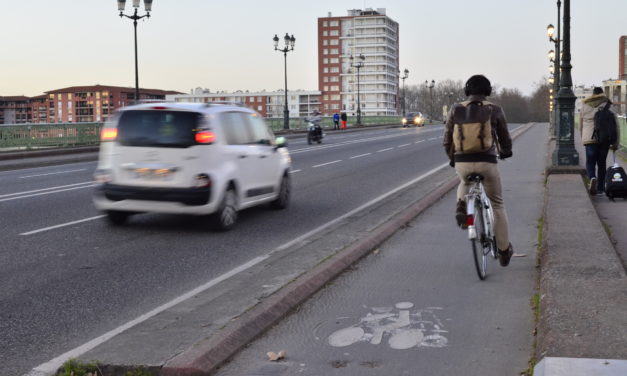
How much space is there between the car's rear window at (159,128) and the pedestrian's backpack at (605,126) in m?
6.50

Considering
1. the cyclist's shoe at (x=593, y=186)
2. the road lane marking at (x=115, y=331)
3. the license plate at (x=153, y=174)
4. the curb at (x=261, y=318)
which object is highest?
the license plate at (x=153, y=174)

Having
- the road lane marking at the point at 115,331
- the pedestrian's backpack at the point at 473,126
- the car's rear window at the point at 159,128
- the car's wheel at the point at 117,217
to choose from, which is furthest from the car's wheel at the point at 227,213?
the pedestrian's backpack at the point at 473,126

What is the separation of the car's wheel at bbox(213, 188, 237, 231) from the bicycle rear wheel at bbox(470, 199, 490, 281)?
386 cm

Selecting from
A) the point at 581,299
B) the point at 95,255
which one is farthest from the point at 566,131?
the point at 581,299

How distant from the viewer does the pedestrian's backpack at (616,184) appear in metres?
11.9

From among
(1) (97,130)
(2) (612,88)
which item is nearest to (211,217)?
(1) (97,130)

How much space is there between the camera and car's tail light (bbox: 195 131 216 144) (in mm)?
9523

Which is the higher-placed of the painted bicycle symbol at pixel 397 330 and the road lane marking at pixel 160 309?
the road lane marking at pixel 160 309

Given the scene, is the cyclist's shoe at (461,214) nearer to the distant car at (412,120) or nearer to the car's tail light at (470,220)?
the car's tail light at (470,220)

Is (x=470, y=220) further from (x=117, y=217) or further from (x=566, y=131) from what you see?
(x=566, y=131)

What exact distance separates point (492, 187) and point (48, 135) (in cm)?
2659

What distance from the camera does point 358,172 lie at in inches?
743

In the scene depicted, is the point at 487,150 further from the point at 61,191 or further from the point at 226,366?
the point at 61,191

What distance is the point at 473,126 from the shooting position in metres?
6.44
